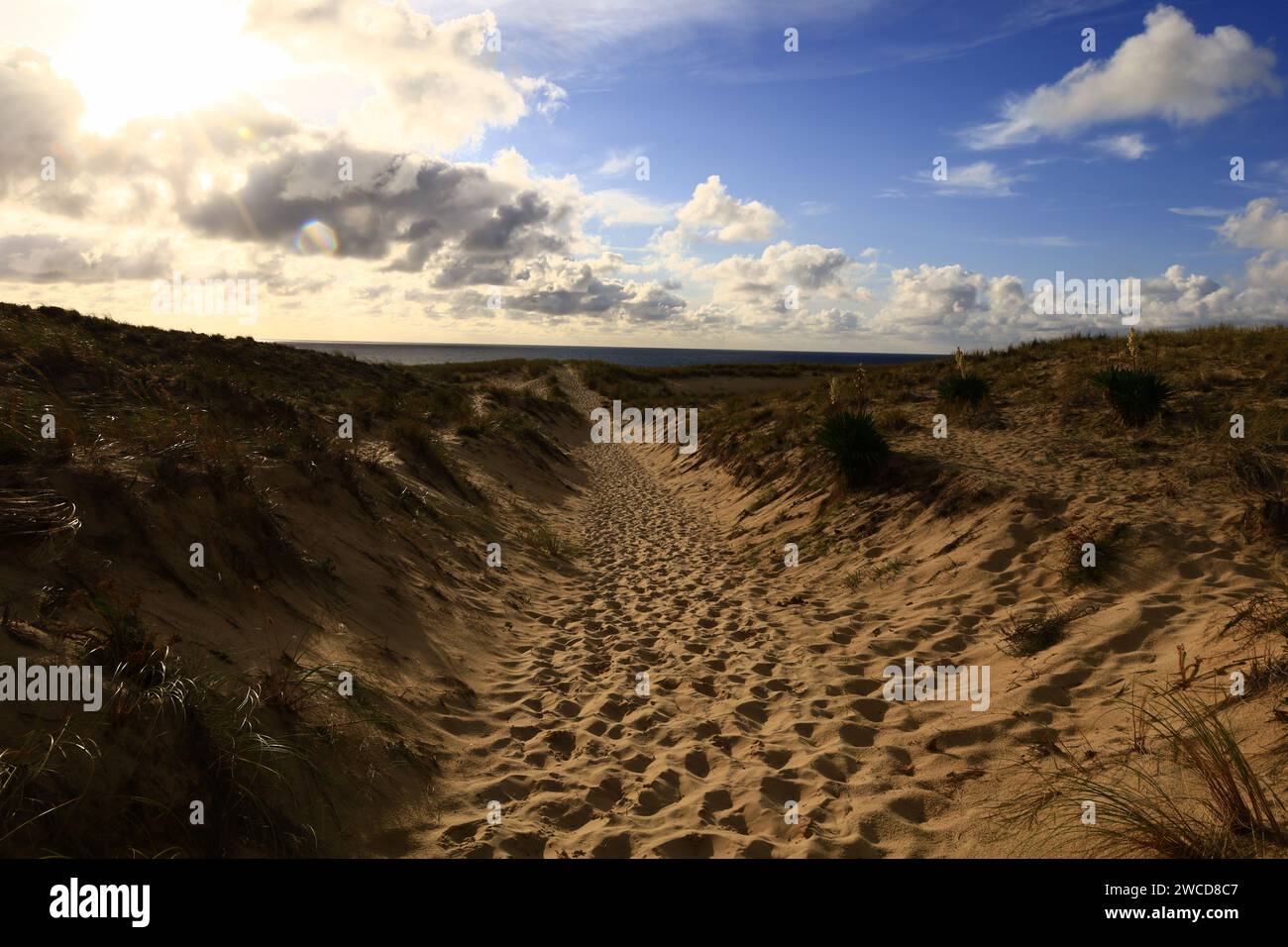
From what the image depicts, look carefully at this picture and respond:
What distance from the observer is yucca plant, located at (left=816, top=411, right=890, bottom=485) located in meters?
11.3

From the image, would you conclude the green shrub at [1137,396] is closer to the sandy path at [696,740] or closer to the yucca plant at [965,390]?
the yucca plant at [965,390]

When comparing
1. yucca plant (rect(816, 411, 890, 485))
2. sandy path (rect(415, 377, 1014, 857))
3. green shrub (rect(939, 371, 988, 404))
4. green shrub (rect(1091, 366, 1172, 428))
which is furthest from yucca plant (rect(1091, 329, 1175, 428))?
sandy path (rect(415, 377, 1014, 857))

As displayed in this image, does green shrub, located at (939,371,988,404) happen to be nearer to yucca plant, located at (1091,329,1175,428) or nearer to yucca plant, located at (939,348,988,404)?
yucca plant, located at (939,348,988,404)

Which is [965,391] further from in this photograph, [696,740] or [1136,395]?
[696,740]

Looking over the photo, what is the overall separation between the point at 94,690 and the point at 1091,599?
7.55 metres

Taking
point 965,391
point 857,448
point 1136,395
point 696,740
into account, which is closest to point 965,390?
point 965,391

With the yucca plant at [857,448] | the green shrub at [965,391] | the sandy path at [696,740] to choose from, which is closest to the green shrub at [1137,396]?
the green shrub at [965,391]

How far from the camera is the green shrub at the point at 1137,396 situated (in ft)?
33.4

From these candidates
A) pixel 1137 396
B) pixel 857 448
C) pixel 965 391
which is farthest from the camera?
pixel 965 391

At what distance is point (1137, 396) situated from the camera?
33.6ft

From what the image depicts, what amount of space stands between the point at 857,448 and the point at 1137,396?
4.23m

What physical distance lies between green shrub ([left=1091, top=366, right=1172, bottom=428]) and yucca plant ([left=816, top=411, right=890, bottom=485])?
3573mm

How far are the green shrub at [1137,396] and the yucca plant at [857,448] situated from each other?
11.7 feet
